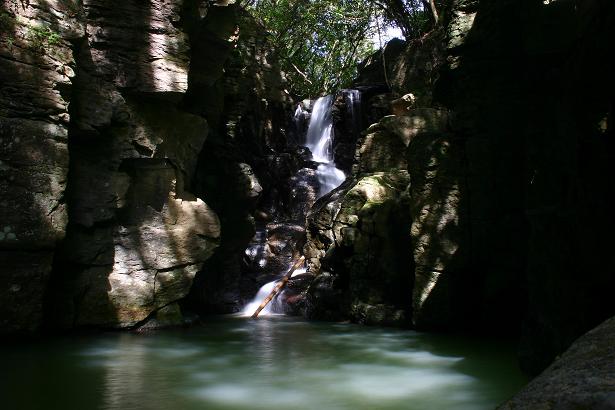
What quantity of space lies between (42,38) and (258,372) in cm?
572

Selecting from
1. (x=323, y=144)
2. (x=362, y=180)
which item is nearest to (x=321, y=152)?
(x=323, y=144)

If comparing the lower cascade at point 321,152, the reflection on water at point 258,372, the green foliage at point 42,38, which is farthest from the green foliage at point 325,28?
the reflection on water at point 258,372

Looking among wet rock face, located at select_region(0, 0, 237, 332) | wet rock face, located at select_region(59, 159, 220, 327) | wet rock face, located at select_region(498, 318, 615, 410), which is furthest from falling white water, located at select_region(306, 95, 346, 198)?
wet rock face, located at select_region(498, 318, 615, 410)

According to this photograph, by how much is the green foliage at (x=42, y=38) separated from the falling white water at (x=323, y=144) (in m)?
11.4

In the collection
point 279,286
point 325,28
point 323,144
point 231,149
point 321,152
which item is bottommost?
point 279,286

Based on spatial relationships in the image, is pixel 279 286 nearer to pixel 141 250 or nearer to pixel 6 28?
pixel 141 250

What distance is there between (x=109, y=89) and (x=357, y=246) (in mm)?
5401

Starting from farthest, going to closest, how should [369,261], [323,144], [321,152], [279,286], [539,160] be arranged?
[323,144] → [321,152] → [279,286] → [369,261] → [539,160]

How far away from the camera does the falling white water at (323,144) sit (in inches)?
742

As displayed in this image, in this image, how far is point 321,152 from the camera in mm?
21031

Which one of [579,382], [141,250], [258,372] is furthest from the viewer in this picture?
[141,250]

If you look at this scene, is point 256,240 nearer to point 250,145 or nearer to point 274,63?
point 250,145

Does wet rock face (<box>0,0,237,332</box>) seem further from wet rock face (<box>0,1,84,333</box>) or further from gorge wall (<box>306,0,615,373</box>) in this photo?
gorge wall (<box>306,0,615,373</box>)

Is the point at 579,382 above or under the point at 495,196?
under
